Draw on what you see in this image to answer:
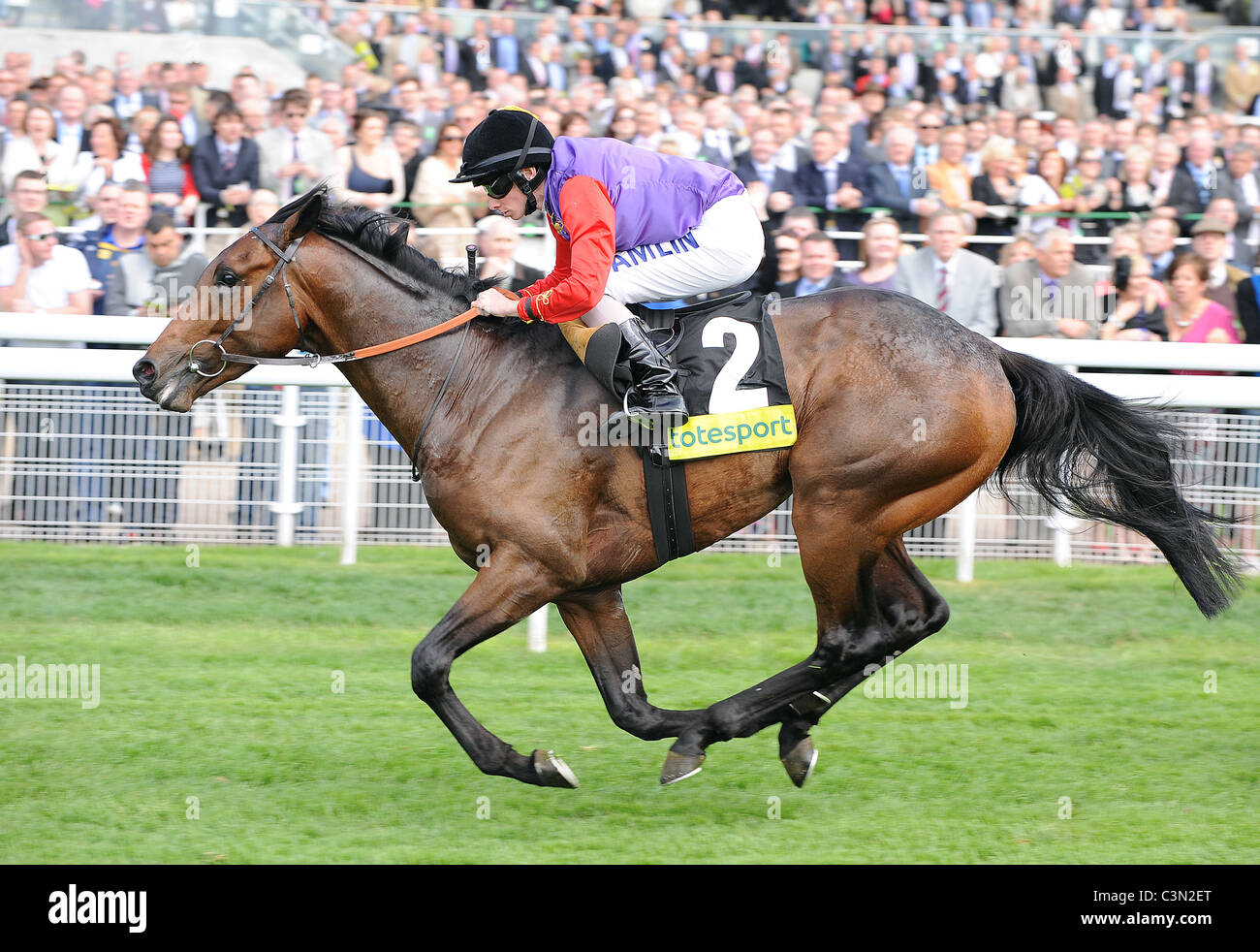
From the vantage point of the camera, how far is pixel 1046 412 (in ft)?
14.5

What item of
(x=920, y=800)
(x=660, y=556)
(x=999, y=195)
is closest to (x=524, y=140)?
(x=660, y=556)

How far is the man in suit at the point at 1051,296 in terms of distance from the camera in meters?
7.19

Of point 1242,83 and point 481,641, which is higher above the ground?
point 1242,83

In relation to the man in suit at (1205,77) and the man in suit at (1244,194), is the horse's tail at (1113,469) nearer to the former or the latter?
the man in suit at (1244,194)

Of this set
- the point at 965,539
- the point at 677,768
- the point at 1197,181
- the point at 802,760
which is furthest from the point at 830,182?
the point at 677,768

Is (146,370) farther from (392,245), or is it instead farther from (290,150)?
(290,150)

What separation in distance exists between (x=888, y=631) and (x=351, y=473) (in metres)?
3.13

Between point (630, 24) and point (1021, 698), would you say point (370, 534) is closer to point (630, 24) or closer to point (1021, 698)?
point (1021, 698)

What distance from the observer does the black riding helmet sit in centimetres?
406

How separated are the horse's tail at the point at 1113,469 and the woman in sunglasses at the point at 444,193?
180 inches

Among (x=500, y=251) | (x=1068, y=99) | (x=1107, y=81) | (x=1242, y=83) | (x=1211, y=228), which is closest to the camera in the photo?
(x=500, y=251)

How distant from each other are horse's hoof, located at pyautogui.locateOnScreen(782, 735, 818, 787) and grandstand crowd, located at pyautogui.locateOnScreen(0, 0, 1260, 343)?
11.1ft

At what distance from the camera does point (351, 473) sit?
22.0 ft
